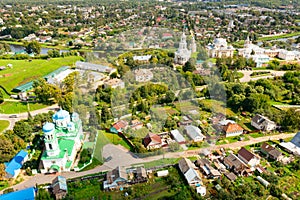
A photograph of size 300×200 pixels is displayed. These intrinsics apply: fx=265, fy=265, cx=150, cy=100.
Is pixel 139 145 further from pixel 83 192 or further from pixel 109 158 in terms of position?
pixel 83 192

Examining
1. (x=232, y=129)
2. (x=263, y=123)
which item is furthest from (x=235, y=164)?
(x=263, y=123)

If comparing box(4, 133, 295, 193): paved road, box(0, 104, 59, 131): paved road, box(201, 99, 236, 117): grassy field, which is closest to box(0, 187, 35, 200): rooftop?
box(4, 133, 295, 193): paved road

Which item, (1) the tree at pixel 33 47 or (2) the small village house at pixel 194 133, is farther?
(1) the tree at pixel 33 47

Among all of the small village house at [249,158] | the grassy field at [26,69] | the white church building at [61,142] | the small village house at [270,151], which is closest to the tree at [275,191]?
the small village house at [249,158]

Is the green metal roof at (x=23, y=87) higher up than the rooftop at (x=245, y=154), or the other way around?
the green metal roof at (x=23, y=87)

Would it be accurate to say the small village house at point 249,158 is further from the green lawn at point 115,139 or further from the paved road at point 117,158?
the green lawn at point 115,139

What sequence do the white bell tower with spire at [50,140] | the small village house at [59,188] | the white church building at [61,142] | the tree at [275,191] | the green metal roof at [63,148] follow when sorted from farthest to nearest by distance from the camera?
the green metal roof at [63,148] < the white church building at [61,142] < the white bell tower with spire at [50,140] < the tree at [275,191] < the small village house at [59,188]
